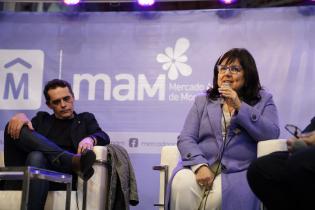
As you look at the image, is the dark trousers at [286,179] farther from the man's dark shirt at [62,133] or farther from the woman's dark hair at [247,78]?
the man's dark shirt at [62,133]

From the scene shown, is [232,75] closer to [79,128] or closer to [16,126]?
[79,128]

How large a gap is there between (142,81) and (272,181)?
2.19m

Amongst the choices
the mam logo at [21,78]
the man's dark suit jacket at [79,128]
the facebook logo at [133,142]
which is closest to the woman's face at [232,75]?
the man's dark suit jacket at [79,128]

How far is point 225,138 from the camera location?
284cm

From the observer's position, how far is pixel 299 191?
7.01 ft

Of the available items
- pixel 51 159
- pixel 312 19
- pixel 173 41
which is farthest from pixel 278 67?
pixel 51 159


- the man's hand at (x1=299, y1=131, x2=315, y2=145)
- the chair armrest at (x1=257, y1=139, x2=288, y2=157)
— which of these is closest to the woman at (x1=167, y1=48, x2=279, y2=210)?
the chair armrest at (x1=257, y1=139, x2=288, y2=157)

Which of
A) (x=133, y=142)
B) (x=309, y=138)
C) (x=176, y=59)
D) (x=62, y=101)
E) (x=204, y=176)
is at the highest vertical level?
(x=176, y=59)

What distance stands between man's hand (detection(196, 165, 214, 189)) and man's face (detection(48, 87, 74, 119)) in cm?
133

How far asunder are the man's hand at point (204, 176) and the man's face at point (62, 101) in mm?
1332

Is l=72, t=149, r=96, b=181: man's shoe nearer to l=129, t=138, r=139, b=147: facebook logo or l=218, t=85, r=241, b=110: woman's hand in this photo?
l=218, t=85, r=241, b=110: woman's hand

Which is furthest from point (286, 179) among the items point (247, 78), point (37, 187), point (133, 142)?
point (133, 142)

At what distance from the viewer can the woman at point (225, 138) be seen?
2.64 m

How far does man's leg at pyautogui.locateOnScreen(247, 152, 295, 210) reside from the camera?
2182 millimetres
